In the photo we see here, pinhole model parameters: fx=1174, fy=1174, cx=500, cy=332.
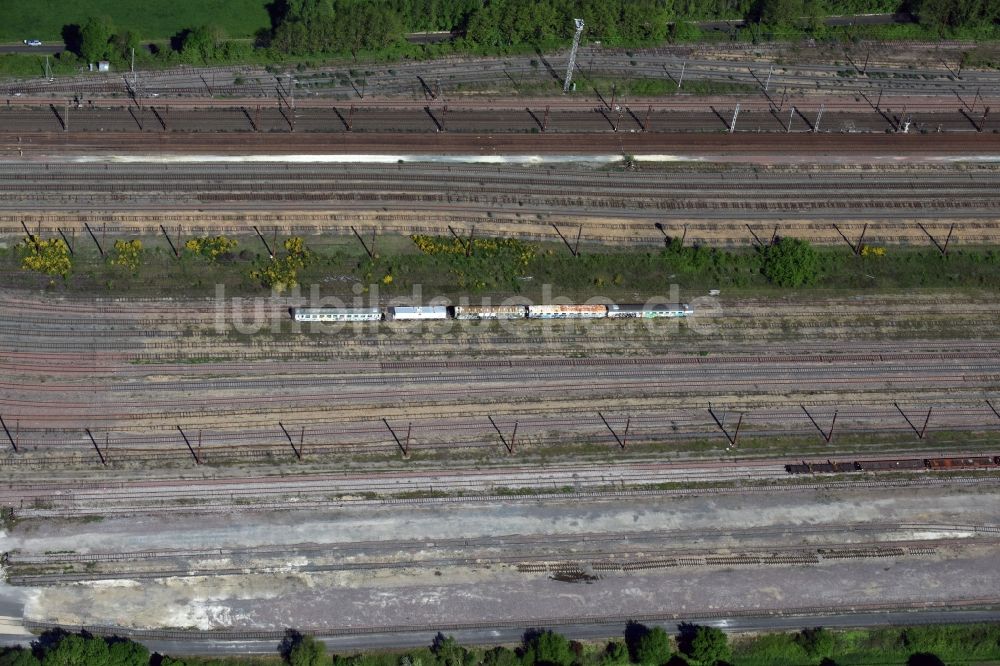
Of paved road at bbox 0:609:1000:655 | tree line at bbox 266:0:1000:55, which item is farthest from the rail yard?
tree line at bbox 266:0:1000:55

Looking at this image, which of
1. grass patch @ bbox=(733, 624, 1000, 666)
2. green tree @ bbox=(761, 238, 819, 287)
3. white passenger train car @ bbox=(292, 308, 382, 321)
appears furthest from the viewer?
green tree @ bbox=(761, 238, 819, 287)

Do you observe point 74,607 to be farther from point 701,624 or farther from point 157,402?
point 701,624

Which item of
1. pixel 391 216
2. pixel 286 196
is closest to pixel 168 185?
pixel 286 196

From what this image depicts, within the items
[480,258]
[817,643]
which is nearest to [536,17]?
[480,258]

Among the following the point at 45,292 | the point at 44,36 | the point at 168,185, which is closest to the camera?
the point at 45,292

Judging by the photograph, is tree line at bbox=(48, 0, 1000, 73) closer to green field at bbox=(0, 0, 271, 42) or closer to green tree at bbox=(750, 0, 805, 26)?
green tree at bbox=(750, 0, 805, 26)

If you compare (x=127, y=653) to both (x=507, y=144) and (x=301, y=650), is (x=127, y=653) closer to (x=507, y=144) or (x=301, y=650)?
(x=301, y=650)
